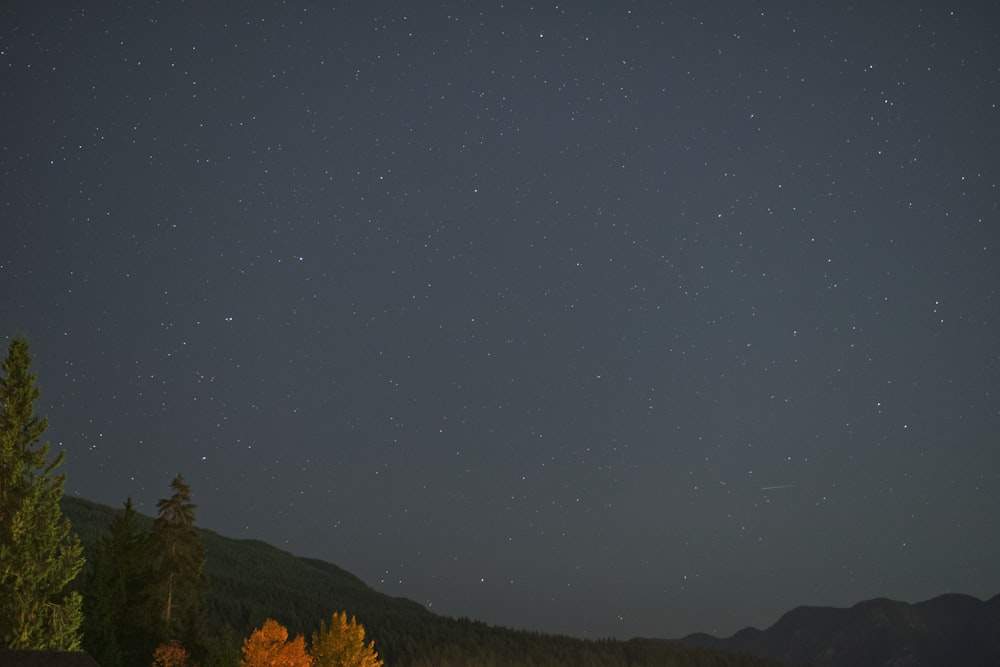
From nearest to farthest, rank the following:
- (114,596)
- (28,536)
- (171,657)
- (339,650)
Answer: (28,536)
(171,657)
(114,596)
(339,650)

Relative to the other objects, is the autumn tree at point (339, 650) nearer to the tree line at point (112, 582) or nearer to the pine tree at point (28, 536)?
the tree line at point (112, 582)

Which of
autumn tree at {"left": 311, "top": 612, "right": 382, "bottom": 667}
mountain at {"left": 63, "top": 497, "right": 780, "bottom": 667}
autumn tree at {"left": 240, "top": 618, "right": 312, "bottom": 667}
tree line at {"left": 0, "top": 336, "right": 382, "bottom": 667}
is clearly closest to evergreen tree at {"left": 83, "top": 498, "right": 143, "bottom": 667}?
tree line at {"left": 0, "top": 336, "right": 382, "bottom": 667}

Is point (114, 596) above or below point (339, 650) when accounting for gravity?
above

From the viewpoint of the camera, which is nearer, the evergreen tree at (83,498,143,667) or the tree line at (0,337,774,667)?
the tree line at (0,337,774,667)

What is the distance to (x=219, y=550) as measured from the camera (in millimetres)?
150250

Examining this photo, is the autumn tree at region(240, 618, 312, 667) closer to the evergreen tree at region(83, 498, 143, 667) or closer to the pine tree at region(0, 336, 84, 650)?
the evergreen tree at region(83, 498, 143, 667)

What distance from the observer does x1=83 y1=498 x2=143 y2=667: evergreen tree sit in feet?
146

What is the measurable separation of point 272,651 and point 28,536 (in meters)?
16.2

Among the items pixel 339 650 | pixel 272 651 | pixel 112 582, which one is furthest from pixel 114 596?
pixel 339 650

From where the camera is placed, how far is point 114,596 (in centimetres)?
4612

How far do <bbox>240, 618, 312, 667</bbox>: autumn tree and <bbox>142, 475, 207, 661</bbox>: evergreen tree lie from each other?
2.65 m

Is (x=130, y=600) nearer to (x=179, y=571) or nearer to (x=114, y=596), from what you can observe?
(x=114, y=596)

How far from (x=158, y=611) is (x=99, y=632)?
2.95 metres

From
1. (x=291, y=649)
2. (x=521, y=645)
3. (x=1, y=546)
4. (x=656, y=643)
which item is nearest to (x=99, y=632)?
(x=291, y=649)
